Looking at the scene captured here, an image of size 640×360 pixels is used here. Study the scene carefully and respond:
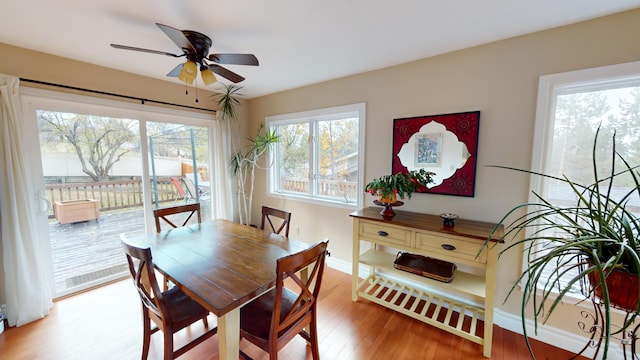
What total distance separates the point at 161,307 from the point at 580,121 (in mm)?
3043

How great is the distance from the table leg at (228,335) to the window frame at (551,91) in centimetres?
205

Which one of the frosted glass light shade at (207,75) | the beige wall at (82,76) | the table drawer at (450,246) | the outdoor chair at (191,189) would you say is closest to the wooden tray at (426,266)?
the table drawer at (450,246)

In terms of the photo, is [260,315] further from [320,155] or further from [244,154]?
[244,154]

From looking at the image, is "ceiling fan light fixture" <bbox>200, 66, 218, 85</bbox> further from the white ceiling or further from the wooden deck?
the wooden deck

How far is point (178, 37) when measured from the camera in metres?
1.52

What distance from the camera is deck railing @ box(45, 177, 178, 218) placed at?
242 cm

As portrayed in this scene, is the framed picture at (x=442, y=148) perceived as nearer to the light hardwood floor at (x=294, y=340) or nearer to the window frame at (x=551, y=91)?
the window frame at (x=551, y=91)

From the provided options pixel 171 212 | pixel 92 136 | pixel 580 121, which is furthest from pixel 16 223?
pixel 580 121

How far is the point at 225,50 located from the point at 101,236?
250 cm

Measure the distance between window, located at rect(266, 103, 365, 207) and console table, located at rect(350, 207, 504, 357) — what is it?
63cm

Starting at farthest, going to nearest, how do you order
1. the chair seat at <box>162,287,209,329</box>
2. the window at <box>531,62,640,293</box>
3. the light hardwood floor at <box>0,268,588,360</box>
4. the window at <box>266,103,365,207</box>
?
the window at <box>266,103,365,207</box> < the light hardwood floor at <box>0,268,588,360</box> < the window at <box>531,62,640,293</box> < the chair seat at <box>162,287,209,329</box>

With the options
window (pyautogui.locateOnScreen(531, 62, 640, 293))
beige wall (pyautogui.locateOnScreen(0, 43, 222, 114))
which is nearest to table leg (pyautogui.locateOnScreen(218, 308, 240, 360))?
window (pyautogui.locateOnScreen(531, 62, 640, 293))

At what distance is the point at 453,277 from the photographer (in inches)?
81.5

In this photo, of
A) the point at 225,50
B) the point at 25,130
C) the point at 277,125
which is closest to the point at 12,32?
the point at 25,130
